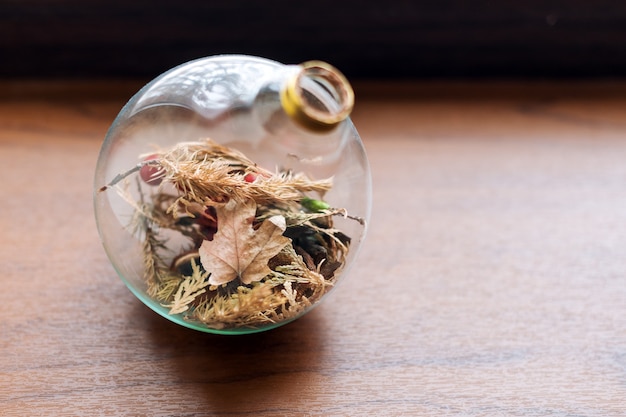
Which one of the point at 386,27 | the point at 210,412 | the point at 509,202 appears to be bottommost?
the point at 210,412

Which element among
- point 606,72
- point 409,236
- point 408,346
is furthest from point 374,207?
point 606,72

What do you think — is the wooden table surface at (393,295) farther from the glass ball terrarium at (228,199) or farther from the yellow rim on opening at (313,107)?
the yellow rim on opening at (313,107)

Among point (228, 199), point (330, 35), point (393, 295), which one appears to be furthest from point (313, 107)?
point (330, 35)

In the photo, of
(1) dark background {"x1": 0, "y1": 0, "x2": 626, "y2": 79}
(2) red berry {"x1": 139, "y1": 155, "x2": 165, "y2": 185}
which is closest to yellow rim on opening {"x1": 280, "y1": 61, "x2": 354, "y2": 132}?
(2) red berry {"x1": 139, "y1": 155, "x2": 165, "y2": 185}

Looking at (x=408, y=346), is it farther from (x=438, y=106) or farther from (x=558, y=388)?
(x=438, y=106)

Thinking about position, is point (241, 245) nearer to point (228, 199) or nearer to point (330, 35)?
point (228, 199)

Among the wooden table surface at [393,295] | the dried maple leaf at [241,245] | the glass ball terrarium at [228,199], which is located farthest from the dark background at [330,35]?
the dried maple leaf at [241,245]

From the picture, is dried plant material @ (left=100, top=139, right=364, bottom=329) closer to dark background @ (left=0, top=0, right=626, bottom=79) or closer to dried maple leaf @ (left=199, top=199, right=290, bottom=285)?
dried maple leaf @ (left=199, top=199, right=290, bottom=285)
